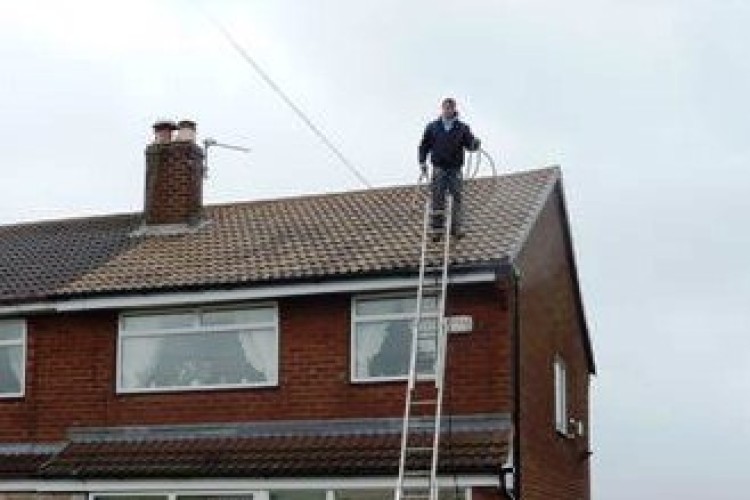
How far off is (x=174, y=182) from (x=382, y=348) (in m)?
5.62

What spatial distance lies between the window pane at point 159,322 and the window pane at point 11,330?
1.73 m

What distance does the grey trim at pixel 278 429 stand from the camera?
17.0 metres

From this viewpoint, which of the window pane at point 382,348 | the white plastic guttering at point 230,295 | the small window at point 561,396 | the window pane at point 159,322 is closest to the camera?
the white plastic guttering at point 230,295

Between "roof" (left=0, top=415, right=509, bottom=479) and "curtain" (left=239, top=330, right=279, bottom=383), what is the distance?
2.53ft

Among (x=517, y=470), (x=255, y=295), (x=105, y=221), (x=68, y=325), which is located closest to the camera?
(x=517, y=470)

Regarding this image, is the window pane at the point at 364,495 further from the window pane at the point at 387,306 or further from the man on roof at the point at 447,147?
the man on roof at the point at 447,147

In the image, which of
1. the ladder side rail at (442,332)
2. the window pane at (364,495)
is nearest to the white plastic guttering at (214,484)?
the window pane at (364,495)

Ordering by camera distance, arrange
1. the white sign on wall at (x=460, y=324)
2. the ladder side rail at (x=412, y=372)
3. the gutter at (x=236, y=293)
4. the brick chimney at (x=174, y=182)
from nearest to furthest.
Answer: the ladder side rail at (x=412, y=372) < the white sign on wall at (x=460, y=324) < the gutter at (x=236, y=293) < the brick chimney at (x=174, y=182)

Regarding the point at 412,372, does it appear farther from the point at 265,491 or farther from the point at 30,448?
the point at 30,448

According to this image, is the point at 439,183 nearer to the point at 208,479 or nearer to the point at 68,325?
the point at 208,479

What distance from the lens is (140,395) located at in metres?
19.0

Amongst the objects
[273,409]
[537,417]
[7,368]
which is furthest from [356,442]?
[7,368]

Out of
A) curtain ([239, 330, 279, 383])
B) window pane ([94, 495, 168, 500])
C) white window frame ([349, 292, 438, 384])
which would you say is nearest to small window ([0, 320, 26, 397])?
window pane ([94, 495, 168, 500])

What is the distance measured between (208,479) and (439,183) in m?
4.54
